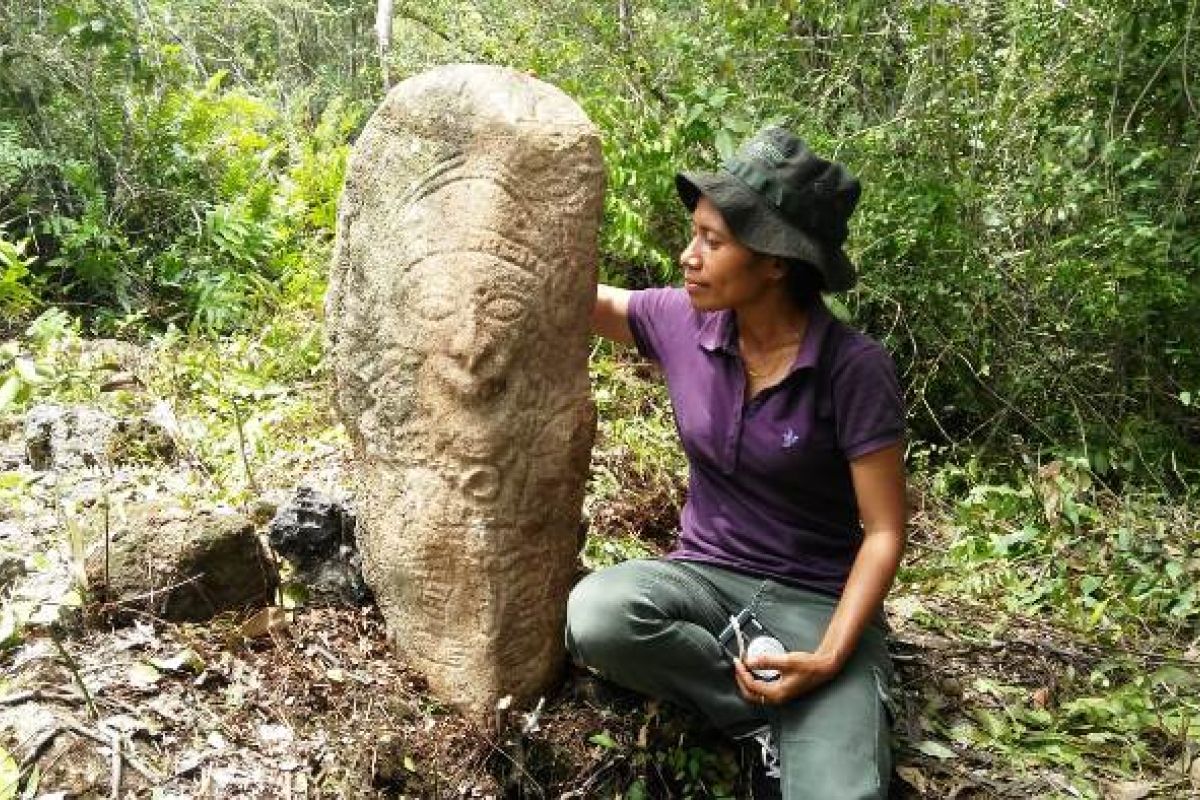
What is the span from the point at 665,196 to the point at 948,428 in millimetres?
1803

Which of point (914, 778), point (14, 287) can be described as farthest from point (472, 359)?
point (14, 287)

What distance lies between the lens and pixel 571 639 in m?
2.89

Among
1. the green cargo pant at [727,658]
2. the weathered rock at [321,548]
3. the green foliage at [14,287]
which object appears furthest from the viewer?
the green foliage at [14,287]

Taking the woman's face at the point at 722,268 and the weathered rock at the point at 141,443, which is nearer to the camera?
the woman's face at the point at 722,268

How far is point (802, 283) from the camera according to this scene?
290 cm

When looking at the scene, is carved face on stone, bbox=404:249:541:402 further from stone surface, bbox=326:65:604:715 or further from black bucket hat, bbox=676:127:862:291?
black bucket hat, bbox=676:127:862:291

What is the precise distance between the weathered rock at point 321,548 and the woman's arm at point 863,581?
4.15ft

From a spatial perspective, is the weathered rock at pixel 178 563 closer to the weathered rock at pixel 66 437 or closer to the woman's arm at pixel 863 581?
the weathered rock at pixel 66 437

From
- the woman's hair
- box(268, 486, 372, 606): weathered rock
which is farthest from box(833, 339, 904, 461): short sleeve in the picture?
box(268, 486, 372, 606): weathered rock

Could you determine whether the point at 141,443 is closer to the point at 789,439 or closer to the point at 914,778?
the point at 789,439

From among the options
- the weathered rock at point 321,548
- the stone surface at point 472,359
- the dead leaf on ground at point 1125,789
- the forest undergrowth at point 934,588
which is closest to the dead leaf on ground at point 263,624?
the forest undergrowth at point 934,588

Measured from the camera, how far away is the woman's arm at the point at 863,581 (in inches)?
107

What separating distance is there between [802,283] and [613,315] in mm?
591

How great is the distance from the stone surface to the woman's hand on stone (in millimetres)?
588
